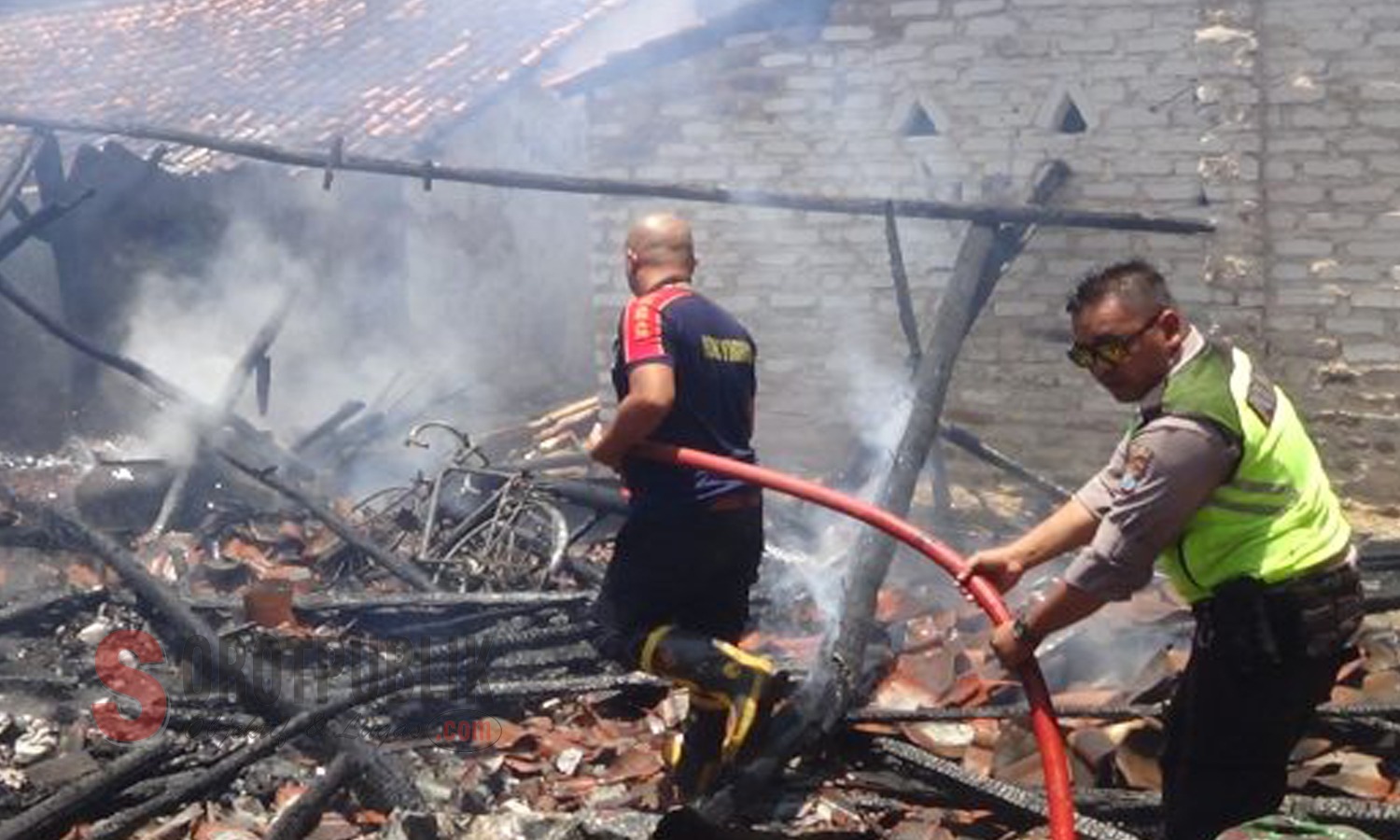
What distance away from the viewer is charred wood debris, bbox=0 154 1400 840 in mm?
5246

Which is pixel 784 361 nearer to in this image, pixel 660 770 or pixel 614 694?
pixel 614 694

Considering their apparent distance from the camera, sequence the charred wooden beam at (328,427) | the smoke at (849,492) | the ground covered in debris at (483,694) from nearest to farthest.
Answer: the ground covered in debris at (483,694) < the smoke at (849,492) < the charred wooden beam at (328,427)

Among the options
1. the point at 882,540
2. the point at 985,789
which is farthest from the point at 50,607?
the point at 985,789

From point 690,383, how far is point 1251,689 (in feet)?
7.20

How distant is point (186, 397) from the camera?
1036cm

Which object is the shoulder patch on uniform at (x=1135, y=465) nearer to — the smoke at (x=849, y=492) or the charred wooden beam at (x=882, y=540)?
the charred wooden beam at (x=882, y=540)

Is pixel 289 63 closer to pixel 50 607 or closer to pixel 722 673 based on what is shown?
pixel 50 607

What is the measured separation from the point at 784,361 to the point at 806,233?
1047 millimetres

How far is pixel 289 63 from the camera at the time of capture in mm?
18734

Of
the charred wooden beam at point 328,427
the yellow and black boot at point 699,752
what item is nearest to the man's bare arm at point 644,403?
the yellow and black boot at point 699,752

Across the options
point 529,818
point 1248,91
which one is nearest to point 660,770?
point 529,818

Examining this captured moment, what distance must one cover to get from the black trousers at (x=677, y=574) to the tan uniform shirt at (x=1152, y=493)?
1764 mm

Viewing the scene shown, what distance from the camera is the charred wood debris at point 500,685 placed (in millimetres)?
5246

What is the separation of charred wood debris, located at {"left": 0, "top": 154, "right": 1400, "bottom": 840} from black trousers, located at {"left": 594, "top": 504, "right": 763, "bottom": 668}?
2.18 feet
